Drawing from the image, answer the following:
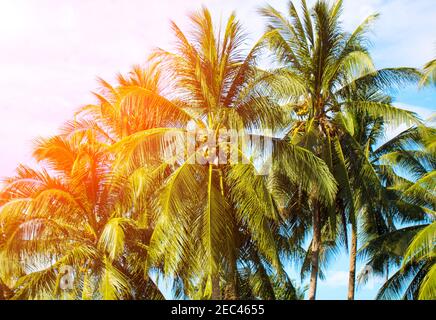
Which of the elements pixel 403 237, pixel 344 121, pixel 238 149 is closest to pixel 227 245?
pixel 238 149

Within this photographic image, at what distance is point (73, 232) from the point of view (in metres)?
16.9

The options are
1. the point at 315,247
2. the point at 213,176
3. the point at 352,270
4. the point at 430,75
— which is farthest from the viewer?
the point at 352,270

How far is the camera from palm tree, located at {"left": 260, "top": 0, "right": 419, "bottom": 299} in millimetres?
20375

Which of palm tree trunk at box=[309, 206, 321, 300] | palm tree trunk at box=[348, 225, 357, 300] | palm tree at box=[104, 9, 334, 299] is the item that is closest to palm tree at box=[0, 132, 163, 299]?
palm tree at box=[104, 9, 334, 299]

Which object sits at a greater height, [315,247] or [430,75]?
[430,75]

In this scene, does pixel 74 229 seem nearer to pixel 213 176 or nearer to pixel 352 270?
pixel 213 176

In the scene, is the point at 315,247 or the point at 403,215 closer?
the point at 315,247

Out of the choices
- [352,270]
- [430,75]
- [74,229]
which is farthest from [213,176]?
[352,270]

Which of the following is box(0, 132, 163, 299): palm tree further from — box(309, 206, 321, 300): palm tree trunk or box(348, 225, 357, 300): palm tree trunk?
box(348, 225, 357, 300): palm tree trunk

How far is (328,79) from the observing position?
68.2 ft

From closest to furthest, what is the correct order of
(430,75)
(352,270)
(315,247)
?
(430,75) < (315,247) < (352,270)

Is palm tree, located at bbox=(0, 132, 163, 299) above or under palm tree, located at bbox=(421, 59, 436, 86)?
under
